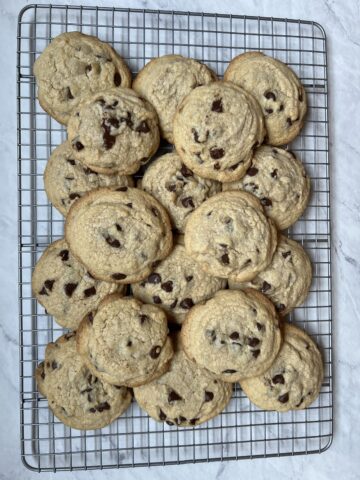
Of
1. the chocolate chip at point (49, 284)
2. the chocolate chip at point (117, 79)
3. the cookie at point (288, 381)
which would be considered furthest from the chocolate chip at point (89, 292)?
the chocolate chip at point (117, 79)

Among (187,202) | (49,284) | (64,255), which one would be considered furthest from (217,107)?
(49,284)

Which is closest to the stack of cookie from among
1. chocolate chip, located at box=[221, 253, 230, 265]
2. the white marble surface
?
chocolate chip, located at box=[221, 253, 230, 265]

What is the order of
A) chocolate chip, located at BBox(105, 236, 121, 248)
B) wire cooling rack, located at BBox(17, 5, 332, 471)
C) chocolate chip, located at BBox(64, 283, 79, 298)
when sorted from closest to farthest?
chocolate chip, located at BBox(105, 236, 121, 248), chocolate chip, located at BBox(64, 283, 79, 298), wire cooling rack, located at BBox(17, 5, 332, 471)

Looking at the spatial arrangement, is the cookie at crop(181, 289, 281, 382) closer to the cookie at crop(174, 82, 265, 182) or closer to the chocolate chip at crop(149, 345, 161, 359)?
the chocolate chip at crop(149, 345, 161, 359)

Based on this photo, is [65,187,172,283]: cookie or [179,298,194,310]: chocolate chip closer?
[65,187,172,283]: cookie

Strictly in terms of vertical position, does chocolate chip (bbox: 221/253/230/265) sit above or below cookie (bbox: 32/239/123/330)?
above

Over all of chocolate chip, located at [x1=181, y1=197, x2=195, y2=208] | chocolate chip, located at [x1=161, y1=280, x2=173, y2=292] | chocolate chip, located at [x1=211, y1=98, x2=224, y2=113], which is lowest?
chocolate chip, located at [x1=161, y1=280, x2=173, y2=292]

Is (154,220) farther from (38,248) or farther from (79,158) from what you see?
(38,248)

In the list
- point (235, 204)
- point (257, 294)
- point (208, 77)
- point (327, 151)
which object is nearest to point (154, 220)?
point (235, 204)
